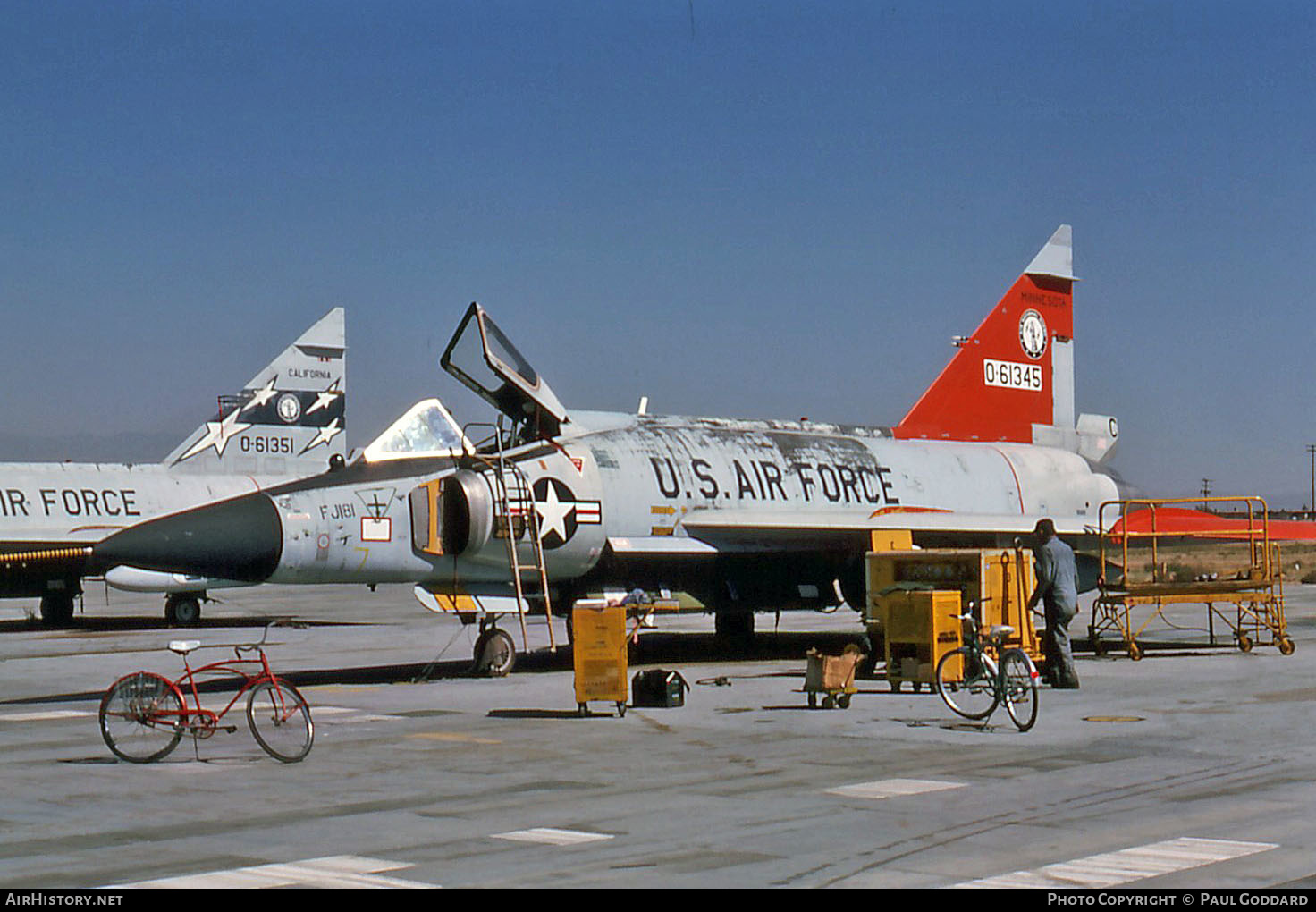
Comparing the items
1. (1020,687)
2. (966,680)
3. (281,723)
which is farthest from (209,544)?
(1020,687)

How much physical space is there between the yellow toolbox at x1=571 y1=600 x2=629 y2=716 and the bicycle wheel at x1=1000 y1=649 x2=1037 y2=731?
3274 millimetres

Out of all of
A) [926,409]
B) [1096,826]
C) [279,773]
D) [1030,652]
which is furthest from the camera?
[926,409]

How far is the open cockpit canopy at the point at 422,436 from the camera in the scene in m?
17.0

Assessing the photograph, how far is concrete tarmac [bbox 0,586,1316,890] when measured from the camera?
22.5 ft

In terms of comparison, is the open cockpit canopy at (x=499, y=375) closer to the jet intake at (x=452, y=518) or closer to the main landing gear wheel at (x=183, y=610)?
the jet intake at (x=452, y=518)

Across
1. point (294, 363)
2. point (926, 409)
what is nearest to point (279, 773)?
point (926, 409)

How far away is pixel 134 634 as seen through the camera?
93.0ft

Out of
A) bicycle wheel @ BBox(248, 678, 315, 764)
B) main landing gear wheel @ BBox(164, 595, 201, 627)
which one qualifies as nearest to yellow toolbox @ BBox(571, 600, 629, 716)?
bicycle wheel @ BBox(248, 678, 315, 764)

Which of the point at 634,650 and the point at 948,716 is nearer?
the point at 948,716

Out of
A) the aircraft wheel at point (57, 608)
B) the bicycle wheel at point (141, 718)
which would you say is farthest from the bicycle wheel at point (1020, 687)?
the aircraft wheel at point (57, 608)
